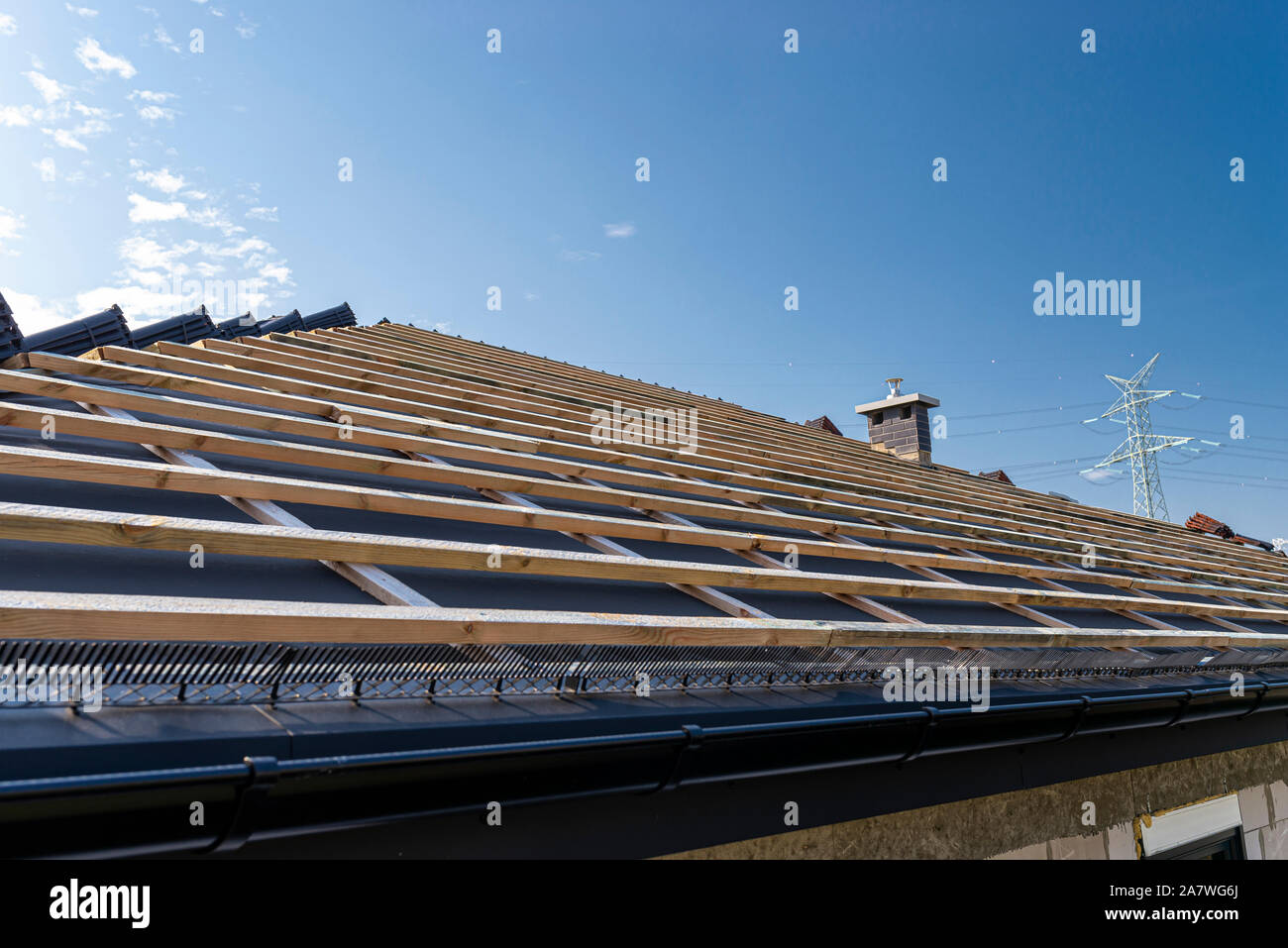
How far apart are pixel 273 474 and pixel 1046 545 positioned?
21.8 ft

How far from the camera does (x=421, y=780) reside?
1920mm

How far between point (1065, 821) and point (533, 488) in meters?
3.12

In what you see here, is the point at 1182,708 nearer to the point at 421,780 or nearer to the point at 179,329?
the point at 421,780

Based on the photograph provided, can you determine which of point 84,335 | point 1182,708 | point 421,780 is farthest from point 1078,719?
point 84,335

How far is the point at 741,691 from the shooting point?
2.92m

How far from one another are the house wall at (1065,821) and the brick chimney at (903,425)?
641 cm

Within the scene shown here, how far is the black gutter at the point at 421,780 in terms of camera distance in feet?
5.00

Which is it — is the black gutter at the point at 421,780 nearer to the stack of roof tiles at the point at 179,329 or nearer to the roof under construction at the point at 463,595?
the roof under construction at the point at 463,595

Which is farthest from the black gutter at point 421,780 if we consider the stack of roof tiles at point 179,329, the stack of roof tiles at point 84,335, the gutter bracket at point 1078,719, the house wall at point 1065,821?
the stack of roof tiles at point 179,329

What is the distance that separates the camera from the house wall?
314 centimetres

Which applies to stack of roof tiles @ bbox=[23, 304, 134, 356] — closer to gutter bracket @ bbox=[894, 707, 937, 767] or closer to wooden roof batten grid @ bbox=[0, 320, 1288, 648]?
wooden roof batten grid @ bbox=[0, 320, 1288, 648]

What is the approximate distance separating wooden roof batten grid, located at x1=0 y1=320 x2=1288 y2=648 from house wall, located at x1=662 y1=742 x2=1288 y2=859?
2.40 feet

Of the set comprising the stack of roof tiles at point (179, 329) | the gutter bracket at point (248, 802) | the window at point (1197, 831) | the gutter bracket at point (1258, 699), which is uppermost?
the stack of roof tiles at point (179, 329)
